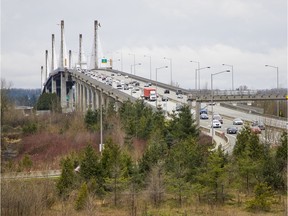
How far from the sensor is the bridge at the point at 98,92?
51.4 m

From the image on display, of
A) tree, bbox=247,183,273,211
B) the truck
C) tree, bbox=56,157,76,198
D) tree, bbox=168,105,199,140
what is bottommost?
tree, bbox=247,183,273,211

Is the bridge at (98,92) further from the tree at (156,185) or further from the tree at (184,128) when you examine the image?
the tree at (156,185)

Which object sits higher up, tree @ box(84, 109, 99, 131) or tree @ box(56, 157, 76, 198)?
tree @ box(84, 109, 99, 131)

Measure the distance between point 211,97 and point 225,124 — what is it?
18440mm

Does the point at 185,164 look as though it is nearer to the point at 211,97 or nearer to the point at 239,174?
the point at 239,174

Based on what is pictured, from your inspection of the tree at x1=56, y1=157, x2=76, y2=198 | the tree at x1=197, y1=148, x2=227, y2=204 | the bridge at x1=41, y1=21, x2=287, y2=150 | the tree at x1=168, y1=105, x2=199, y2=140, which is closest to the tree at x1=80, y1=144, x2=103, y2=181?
the tree at x1=56, y1=157, x2=76, y2=198

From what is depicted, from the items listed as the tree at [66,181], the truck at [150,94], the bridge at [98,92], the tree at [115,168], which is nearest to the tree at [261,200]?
the tree at [115,168]

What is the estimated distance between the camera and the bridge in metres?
51.4

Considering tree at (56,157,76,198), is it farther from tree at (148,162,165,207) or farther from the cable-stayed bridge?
the cable-stayed bridge

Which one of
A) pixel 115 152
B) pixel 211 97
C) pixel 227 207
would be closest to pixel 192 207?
pixel 227 207

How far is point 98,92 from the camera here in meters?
80.0

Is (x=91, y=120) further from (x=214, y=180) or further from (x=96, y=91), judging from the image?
(x=214, y=180)

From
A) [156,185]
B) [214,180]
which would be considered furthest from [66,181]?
[214,180]

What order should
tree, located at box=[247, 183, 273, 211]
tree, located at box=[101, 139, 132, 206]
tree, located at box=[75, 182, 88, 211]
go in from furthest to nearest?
tree, located at box=[101, 139, 132, 206], tree, located at box=[247, 183, 273, 211], tree, located at box=[75, 182, 88, 211]
